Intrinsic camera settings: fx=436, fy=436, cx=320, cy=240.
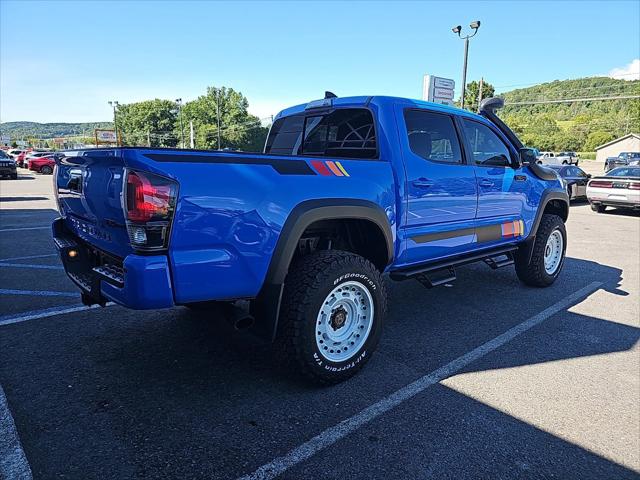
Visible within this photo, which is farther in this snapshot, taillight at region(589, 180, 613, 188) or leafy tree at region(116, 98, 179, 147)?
leafy tree at region(116, 98, 179, 147)

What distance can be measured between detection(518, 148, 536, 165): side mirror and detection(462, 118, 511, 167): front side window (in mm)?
181

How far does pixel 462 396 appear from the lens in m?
2.95

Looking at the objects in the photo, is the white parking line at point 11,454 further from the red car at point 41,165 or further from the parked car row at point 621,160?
the parked car row at point 621,160

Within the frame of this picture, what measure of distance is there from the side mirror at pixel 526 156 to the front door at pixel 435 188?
1170mm

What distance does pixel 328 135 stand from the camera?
409 centimetres

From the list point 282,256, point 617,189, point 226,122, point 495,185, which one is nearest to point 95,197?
point 282,256

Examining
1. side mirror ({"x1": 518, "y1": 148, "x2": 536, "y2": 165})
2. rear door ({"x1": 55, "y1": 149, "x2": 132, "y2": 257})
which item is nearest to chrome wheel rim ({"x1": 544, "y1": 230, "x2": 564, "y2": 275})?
side mirror ({"x1": 518, "y1": 148, "x2": 536, "y2": 165})

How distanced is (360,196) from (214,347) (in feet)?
5.66

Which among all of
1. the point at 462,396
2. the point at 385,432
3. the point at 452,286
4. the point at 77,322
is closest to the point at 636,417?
the point at 462,396

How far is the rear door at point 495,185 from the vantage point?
4.34 meters

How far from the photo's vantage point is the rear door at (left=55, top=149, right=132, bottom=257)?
8.01 feet

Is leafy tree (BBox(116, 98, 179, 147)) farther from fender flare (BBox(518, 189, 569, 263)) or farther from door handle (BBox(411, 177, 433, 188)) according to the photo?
door handle (BBox(411, 177, 433, 188))

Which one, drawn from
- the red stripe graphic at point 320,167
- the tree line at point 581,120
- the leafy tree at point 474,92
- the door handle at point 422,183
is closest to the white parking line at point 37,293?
the red stripe graphic at point 320,167

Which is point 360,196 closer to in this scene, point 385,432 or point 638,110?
point 385,432
